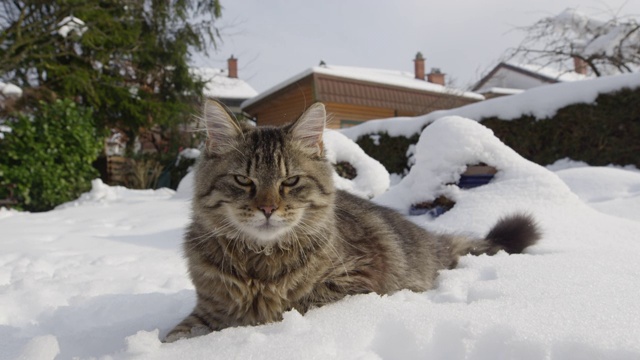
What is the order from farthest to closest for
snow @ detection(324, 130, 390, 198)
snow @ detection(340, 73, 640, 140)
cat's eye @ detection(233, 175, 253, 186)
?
snow @ detection(340, 73, 640, 140)
snow @ detection(324, 130, 390, 198)
cat's eye @ detection(233, 175, 253, 186)

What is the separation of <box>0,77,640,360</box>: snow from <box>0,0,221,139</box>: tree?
266 inches

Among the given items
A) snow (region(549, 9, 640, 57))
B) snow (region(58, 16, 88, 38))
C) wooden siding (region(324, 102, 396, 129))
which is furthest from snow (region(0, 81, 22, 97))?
snow (region(549, 9, 640, 57))

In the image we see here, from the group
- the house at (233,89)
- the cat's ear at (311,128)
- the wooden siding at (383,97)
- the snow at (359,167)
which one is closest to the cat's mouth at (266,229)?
the cat's ear at (311,128)

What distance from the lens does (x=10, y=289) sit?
2684 millimetres

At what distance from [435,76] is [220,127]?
72.2 ft

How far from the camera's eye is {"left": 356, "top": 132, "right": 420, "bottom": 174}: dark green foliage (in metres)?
8.81

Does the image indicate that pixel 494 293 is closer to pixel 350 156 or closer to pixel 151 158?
pixel 350 156

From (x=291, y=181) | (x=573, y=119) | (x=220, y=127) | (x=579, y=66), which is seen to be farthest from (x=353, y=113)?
(x=291, y=181)

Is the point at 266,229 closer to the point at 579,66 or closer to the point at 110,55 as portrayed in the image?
the point at 110,55

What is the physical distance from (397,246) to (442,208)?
8.17 feet

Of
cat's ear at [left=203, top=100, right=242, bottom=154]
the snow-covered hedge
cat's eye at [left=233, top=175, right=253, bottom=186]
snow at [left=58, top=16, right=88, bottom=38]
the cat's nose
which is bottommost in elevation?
the cat's nose

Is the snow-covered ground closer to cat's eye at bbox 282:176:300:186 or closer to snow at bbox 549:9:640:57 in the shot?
cat's eye at bbox 282:176:300:186

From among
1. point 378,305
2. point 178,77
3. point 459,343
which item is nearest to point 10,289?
point 378,305

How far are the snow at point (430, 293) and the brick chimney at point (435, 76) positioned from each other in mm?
17892
